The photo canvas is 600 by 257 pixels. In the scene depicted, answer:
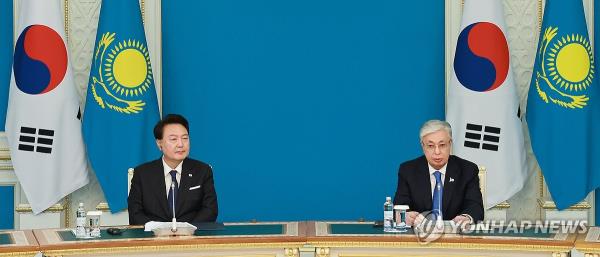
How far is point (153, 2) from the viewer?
19.8 feet

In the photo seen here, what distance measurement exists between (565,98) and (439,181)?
156 centimetres

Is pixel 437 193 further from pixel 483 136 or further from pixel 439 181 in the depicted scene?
pixel 483 136

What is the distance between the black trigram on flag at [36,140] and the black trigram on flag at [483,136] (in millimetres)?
2383

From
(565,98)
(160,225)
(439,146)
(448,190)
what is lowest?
(160,225)

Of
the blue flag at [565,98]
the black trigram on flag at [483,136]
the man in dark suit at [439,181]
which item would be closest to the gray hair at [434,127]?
the man in dark suit at [439,181]

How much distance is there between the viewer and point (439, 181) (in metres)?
4.59

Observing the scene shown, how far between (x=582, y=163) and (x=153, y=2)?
2.65 m

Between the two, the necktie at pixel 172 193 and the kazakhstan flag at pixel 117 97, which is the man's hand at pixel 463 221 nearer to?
the necktie at pixel 172 193

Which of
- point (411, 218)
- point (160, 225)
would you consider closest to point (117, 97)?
point (160, 225)

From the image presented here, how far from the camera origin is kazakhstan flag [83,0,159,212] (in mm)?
5758

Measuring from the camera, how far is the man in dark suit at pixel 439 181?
14.9ft

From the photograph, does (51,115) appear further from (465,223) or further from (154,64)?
(465,223)

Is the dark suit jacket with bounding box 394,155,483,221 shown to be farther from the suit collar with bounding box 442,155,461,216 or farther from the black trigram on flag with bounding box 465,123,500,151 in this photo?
the black trigram on flag with bounding box 465,123,500,151

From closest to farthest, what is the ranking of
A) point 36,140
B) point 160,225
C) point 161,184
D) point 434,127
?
point 160,225 → point 434,127 → point 161,184 → point 36,140
